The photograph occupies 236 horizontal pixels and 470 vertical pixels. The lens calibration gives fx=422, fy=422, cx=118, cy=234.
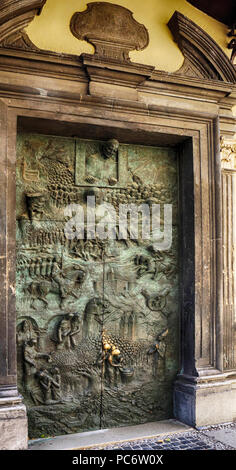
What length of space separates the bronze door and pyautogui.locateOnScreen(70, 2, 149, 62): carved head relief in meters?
0.99

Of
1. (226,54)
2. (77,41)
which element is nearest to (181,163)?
(226,54)

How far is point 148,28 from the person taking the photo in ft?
15.6

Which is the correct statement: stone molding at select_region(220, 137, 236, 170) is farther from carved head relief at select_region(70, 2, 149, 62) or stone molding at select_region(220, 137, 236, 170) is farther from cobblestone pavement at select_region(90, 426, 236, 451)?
cobblestone pavement at select_region(90, 426, 236, 451)

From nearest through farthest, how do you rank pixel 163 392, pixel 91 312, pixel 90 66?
1. pixel 90 66
2. pixel 91 312
3. pixel 163 392

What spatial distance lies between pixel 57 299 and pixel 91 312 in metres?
0.41

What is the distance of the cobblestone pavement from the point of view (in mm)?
4109

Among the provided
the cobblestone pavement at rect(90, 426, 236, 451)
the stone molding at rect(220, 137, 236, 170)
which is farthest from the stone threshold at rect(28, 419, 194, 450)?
the stone molding at rect(220, 137, 236, 170)

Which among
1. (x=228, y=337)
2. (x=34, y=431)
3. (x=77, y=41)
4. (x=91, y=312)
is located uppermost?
(x=77, y=41)

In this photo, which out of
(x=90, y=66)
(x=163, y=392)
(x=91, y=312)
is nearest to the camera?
(x=90, y=66)

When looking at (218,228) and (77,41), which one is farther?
(218,228)

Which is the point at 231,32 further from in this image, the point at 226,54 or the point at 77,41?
the point at 77,41

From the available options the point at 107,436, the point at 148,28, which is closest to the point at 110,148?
the point at 148,28

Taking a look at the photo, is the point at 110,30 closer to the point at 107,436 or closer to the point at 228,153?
the point at 228,153

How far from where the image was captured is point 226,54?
16.6 ft
